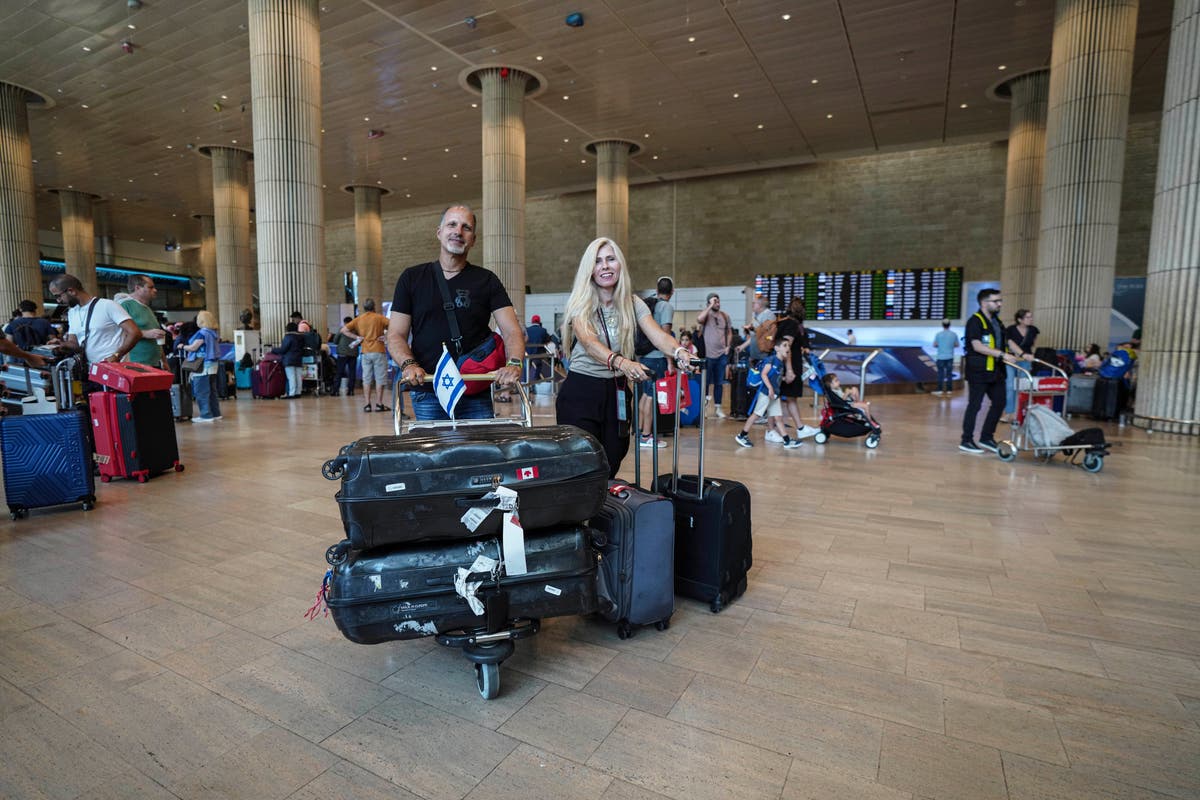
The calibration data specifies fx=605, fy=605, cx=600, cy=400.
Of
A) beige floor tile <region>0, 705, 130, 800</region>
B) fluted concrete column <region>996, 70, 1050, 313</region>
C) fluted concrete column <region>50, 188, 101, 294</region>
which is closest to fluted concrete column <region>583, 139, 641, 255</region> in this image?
fluted concrete column <region>996, 70, 1050, 313</region>

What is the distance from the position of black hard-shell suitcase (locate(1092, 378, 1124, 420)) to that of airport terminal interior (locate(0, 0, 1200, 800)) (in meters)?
0.15

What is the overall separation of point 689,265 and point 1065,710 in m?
25.9

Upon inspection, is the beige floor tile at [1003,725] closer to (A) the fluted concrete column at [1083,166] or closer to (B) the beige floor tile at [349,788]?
(B) the beige floor tile at [349,788]

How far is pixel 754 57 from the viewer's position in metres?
14.8

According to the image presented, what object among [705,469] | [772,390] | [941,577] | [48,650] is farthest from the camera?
[772,390]

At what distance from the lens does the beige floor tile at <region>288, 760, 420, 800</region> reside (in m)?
1.65

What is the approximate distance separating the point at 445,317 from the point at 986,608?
9.60 ft

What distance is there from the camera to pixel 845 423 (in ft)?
24.3

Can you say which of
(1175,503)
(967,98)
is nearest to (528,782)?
(1175,503)

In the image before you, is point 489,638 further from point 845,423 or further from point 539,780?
point 845,423

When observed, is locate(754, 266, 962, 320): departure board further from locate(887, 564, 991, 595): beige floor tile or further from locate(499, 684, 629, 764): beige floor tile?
locate(499, 684, 629, 764): beige floor tile

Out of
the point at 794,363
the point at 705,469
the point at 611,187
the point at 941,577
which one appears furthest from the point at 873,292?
the point at 941,577

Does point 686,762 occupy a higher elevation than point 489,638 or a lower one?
lower

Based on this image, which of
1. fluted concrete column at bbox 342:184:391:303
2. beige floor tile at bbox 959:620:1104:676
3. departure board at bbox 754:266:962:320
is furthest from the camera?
fluted concrete column at bbox 342:184:391:303
